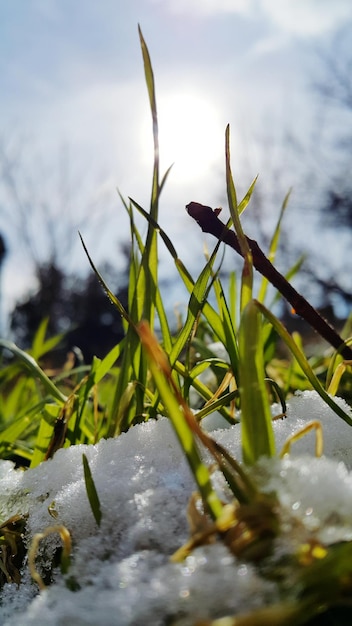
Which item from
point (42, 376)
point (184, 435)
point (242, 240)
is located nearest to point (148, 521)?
point (184, 435)

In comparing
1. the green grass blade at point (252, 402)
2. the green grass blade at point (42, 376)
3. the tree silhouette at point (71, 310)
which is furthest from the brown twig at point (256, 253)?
the tree silhouette at point (71, 310)

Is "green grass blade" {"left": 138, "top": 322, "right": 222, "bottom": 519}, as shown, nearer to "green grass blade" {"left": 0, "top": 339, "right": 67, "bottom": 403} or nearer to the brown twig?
the brown twig

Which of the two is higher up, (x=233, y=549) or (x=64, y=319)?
(x=64, y=319)

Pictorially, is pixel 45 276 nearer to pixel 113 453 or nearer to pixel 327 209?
pixel 327 209

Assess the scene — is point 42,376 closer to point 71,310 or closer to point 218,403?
point 218,403

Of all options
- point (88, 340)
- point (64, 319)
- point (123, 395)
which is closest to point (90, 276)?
point (64, 319)
